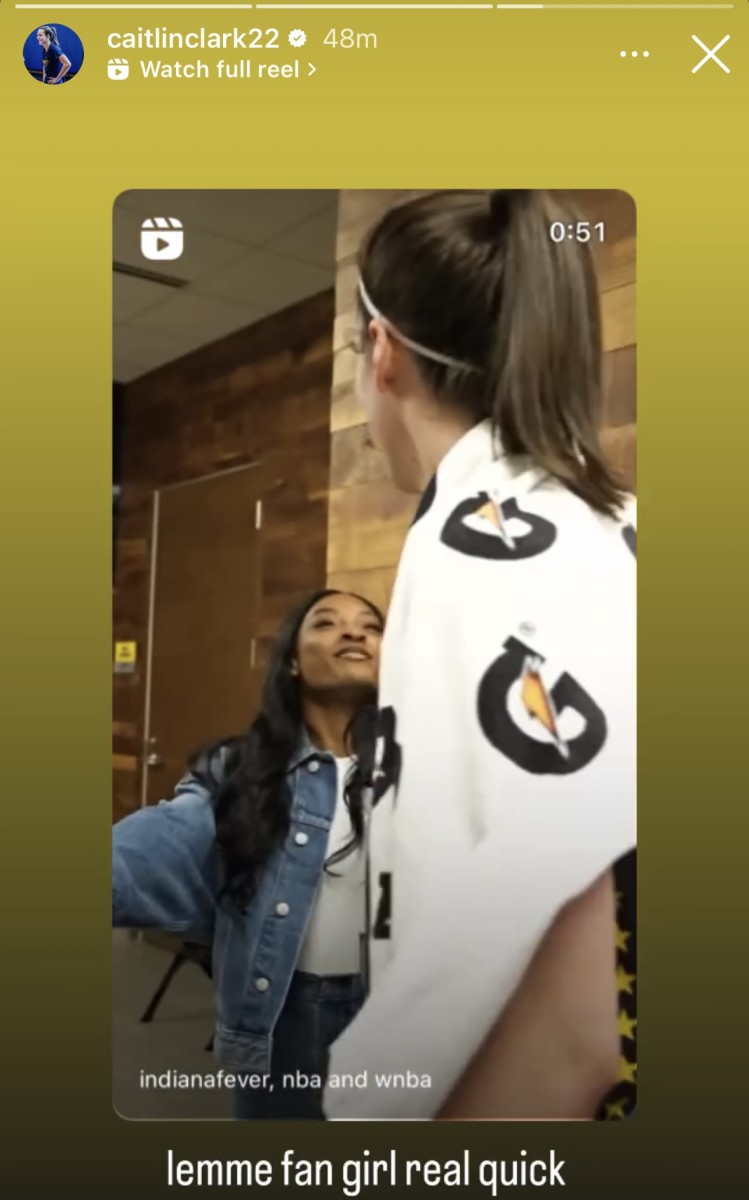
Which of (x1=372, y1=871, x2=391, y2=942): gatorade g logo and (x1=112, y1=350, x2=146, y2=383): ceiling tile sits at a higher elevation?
(x1=112, y1=350, x2=146, y2=383): ceiling tile

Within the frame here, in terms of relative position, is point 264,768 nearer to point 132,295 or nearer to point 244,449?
point 244,449

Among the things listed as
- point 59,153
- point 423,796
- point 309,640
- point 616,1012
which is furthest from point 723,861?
point 59,153

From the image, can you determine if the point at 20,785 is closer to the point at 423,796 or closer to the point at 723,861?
the point at 423,796

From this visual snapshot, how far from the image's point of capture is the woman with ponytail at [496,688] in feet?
2.89

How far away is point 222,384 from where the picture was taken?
96cm

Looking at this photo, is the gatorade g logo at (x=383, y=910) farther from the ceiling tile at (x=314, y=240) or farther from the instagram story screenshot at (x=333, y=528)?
the ceiling tile at (x=314, y=240)

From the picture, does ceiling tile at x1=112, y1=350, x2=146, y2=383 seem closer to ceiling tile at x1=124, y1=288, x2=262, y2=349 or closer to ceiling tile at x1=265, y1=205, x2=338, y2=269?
ceiling tile at x1=124, y1=288, x2=262, y2=349

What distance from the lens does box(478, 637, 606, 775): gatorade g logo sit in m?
0.88

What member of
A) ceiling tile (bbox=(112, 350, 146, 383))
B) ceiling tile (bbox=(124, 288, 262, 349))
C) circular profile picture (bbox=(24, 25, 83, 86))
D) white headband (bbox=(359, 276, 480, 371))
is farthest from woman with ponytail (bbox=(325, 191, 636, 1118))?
circular profile picture (bbox=(24, 25, 83, 86))

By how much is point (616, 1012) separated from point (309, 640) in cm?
48

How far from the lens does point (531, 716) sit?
883 mm

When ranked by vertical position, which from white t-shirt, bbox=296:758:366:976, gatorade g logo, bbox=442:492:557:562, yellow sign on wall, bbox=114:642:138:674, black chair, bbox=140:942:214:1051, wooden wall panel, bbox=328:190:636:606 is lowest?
black chair, bbox=140:942:214:1051

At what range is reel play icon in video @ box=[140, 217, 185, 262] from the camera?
94 centimetres
